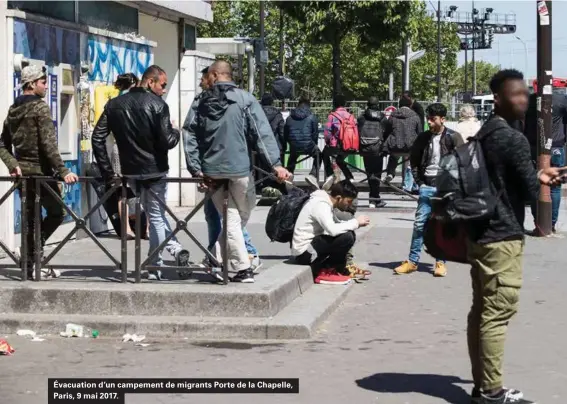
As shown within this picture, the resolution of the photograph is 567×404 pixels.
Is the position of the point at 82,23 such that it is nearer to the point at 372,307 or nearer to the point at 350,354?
the point at 372,307

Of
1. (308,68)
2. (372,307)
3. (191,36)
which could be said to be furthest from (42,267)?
(308,68)

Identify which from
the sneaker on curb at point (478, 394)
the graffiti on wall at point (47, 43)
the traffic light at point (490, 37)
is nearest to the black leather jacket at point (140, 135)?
the graffiti on wall at point (47, 43)

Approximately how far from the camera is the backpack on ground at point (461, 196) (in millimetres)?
6402

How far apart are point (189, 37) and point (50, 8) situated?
600 cm

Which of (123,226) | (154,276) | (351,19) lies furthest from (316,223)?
(351,19)

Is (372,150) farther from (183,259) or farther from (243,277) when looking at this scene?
(243,277)

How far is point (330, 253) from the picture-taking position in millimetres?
10648

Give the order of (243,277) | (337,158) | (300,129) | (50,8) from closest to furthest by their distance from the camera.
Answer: (243,277), (50,8), (337,158), (300,129)

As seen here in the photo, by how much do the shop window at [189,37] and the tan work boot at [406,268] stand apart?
780cm

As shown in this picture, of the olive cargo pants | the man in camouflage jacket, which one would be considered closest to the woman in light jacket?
the man in camouflage jacket

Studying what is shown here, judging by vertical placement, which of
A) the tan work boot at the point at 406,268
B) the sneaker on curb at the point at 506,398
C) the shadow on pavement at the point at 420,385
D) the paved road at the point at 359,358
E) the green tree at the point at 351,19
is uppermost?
the green tree at the point at 351,19

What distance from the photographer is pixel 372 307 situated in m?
10.0

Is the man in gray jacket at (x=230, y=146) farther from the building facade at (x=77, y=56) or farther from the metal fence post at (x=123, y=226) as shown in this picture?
the building facade at (x=77, y=56)

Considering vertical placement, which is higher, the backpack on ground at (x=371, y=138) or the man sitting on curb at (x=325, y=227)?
the backpack on ground at (x=371, y=138)
